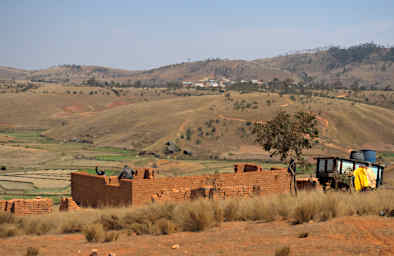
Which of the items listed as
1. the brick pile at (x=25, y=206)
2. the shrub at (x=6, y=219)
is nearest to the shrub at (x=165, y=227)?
the shrub at (x=6, y=219)

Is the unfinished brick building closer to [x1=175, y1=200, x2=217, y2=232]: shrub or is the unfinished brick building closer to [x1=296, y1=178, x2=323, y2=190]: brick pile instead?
[x1=296, y1=178, x2=323, y2=190]: brick pile

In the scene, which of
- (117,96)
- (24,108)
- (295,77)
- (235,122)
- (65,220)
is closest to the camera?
(65,220)

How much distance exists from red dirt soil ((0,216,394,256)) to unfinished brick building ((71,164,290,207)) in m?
4.89

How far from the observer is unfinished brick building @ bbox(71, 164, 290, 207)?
17562 mm

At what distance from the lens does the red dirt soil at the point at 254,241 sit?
31.4ft

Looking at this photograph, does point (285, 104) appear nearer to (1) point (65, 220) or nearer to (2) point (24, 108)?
(2) point (24, 108)

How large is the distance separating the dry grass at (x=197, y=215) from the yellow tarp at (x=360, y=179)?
5.99m

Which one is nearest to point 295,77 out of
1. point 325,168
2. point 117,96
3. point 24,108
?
point 117,96

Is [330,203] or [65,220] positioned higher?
[330,203]

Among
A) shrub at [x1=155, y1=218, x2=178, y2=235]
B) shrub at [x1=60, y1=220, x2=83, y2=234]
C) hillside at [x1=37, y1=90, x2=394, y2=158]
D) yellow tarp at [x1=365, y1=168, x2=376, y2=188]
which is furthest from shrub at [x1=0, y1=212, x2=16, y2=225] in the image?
hillside at [x1=37, y1=90, x2=394, y2=158]

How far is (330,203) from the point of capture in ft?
40.3

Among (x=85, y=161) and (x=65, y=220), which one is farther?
(x=85, y=161)

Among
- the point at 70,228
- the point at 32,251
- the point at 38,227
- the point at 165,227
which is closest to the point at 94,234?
the point at 32,251

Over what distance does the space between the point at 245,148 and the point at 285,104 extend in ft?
48.3
